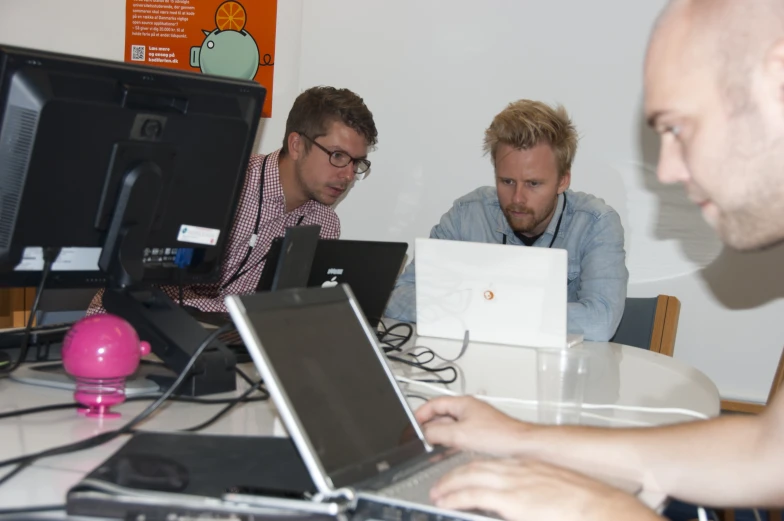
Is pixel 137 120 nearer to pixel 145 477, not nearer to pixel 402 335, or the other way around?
pixel 145 477

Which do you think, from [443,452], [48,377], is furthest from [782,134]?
[48,377]

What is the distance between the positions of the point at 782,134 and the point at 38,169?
105cm

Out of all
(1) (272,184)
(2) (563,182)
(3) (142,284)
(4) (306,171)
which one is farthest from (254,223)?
(3) (142,284)

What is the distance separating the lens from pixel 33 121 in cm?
127

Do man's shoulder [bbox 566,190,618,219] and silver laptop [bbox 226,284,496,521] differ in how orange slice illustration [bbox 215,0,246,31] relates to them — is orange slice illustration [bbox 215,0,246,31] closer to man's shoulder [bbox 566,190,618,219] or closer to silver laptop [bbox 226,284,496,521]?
man's shoulder [bbox 566,190,618,219]

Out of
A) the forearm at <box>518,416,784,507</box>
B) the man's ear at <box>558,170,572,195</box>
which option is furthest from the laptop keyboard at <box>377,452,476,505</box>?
the man's ear at <box>558,170,572,195</box>

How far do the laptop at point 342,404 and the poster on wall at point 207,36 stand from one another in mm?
2477

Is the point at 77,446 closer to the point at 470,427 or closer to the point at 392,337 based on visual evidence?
the point at 470,427

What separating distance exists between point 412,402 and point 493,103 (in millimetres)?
2027

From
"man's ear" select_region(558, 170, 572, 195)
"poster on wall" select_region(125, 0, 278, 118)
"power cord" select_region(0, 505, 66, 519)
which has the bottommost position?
"power cord" select_region(0, 505, 66, 519)

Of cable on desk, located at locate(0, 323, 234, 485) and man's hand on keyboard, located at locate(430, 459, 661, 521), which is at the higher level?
man's hand on keyboard, located at locate(430, 459, 661, 521)

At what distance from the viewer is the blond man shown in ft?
8.73

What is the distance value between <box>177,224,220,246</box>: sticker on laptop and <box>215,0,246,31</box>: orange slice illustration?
2.13 metres

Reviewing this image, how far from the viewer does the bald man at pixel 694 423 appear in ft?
3.10
